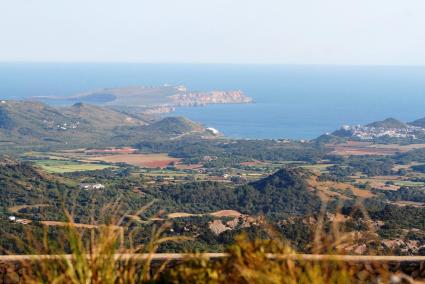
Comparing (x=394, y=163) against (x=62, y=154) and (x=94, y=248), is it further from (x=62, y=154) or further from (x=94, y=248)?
(x=94, y=248)

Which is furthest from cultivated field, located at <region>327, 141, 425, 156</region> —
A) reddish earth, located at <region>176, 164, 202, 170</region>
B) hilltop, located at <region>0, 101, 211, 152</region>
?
hilltop, located at <region>0, 101, 211, 152</region>

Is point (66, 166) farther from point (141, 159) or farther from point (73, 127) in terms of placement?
point (73, 127)

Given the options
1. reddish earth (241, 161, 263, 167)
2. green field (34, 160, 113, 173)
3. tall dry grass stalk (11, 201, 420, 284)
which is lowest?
reddish earth (241, 161, 263, 167)

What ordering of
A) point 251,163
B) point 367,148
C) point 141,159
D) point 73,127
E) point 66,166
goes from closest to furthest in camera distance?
1. point 66,166
2. point 251,163
3. point 141,159
4. point 367,148
5. point 73,127

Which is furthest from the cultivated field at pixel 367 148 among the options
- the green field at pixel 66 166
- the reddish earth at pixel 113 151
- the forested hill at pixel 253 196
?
the forested hill at pixel 253 196

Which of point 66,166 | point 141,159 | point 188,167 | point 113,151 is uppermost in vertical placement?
point 66,166

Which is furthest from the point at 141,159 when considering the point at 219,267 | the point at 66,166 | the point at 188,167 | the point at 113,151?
the point at 219,267

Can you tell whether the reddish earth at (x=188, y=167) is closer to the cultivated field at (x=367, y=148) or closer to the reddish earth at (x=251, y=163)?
Answer: the reddish earth at (x=251, y=163)

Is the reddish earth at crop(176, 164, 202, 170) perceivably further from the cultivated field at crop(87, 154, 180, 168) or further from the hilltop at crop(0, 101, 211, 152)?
the hilltop at crop(0, 101, 211, 152)

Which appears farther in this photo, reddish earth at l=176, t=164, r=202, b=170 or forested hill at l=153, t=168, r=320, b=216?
reddish earth at l=176, t=164, r=202, b=170
